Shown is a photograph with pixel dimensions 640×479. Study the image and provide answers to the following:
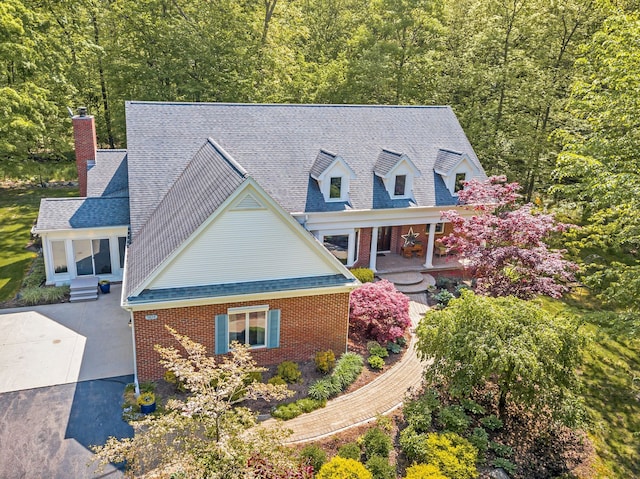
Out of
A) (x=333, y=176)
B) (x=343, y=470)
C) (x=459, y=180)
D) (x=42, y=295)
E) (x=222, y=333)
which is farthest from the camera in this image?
(x=459, y=180)

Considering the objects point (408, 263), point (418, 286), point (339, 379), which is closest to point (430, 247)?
point (408, 263)

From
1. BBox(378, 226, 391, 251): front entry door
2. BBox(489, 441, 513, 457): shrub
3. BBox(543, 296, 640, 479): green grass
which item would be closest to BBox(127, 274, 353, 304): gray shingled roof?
BBox(489, 441, 513, 457): shrub

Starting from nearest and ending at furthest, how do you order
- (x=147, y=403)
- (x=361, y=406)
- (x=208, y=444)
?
(x=208, y=444), (x=147, y=403), (x=361, y=406)

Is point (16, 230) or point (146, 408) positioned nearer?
point (146, 408)

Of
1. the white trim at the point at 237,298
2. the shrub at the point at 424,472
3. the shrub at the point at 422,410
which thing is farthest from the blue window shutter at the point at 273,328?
the shrub at the point at 424,472

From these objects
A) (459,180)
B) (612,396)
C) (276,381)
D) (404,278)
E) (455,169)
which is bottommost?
(612,396)

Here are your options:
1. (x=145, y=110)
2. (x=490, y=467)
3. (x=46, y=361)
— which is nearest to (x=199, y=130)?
(x=145, y=110)

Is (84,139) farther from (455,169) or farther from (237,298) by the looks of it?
(455,169)
